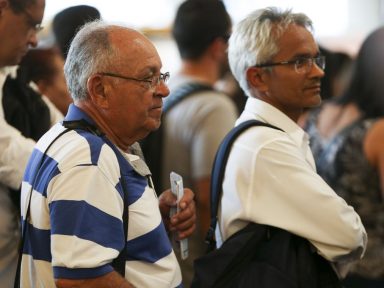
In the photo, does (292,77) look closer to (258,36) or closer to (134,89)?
(258,36)

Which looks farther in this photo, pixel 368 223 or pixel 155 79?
pixel 368 223

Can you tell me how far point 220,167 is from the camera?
203cm

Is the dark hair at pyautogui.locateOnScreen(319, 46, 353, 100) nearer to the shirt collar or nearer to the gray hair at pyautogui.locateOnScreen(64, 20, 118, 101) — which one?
the shirt collar

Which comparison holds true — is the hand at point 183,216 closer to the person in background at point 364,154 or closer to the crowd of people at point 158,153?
the crowd of people at point 158,153

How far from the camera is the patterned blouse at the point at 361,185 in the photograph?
2459 mm

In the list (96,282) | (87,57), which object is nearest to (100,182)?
(96,282)

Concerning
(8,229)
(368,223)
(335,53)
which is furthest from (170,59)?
(8,229)

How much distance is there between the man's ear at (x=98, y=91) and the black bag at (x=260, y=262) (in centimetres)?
A: 53

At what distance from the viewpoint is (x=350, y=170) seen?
249 cm

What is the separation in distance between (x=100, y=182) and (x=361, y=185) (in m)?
1.27

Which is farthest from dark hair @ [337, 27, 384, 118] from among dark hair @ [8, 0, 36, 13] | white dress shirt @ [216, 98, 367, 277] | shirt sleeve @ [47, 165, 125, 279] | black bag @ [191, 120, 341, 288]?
shirt sleeve @ [47, 165, 125, 279]

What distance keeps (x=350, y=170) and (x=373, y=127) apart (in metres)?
0.17

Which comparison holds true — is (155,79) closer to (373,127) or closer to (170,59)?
(373,127)

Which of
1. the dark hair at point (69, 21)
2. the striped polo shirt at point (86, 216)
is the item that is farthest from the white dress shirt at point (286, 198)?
the dark hair at point (69, 21)
